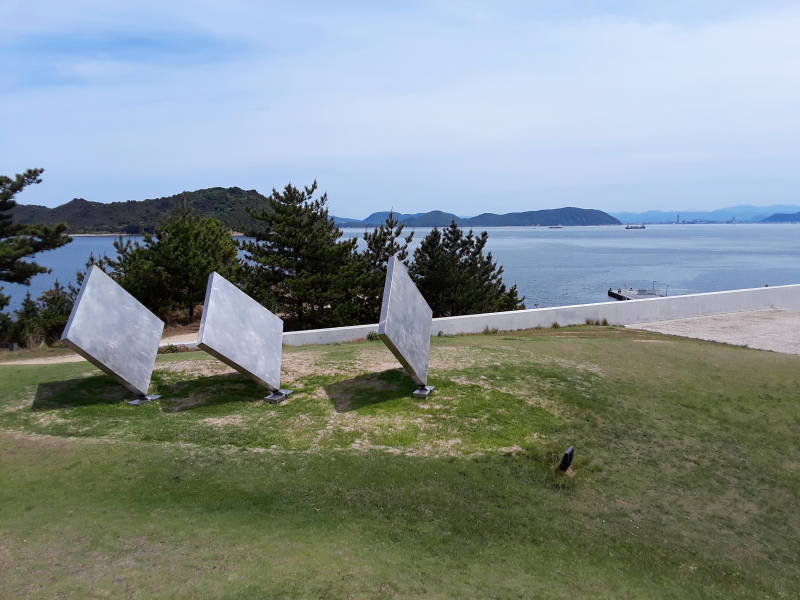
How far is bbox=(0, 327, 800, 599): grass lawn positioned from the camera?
6.11 m

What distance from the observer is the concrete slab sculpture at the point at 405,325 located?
10469 mm

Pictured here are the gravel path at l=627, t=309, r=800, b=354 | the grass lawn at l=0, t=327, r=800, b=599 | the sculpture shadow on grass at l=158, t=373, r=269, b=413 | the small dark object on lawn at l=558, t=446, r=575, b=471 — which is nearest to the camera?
the grass lawn at l=0, t=327, r=800, b=599

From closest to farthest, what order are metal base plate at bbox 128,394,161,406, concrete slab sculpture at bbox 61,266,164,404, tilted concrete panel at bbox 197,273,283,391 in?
concrete slab sculpture at bbox 61,266,164,404, tilted concrete panel at bbox 197,273,283,391, metal base plate at bbox 128,394,161,406

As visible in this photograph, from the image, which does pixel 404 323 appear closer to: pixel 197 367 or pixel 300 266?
Answer: pixel 197 367

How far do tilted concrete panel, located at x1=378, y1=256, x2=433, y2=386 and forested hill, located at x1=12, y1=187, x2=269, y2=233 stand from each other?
127m

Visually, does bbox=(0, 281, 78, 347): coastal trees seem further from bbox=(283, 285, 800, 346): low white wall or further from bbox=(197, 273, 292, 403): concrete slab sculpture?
bbox=(197, 273, 292, 403): concrete slab sculpture

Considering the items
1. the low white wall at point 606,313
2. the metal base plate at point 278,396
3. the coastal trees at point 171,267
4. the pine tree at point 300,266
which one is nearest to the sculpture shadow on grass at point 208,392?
the metal base plate at point 278,396

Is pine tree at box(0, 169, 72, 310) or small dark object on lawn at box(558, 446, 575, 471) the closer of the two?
small dark object on lawn at box(558, 446, 575, 471)

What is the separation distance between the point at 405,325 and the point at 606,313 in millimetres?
15328

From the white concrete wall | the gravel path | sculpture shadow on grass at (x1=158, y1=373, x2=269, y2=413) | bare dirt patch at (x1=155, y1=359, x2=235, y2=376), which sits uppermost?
bare dirt patch at (x1=155, y1=359, x2=235, y2=376)

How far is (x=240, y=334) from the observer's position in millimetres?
11609

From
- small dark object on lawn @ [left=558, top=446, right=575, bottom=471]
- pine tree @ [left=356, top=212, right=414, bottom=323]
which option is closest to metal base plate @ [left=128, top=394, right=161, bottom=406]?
small dark object on lawn @ [left=558, top=446, right=575, bottom=471]

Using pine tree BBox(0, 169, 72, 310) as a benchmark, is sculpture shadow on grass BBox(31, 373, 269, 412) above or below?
below

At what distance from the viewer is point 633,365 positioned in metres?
14.1
